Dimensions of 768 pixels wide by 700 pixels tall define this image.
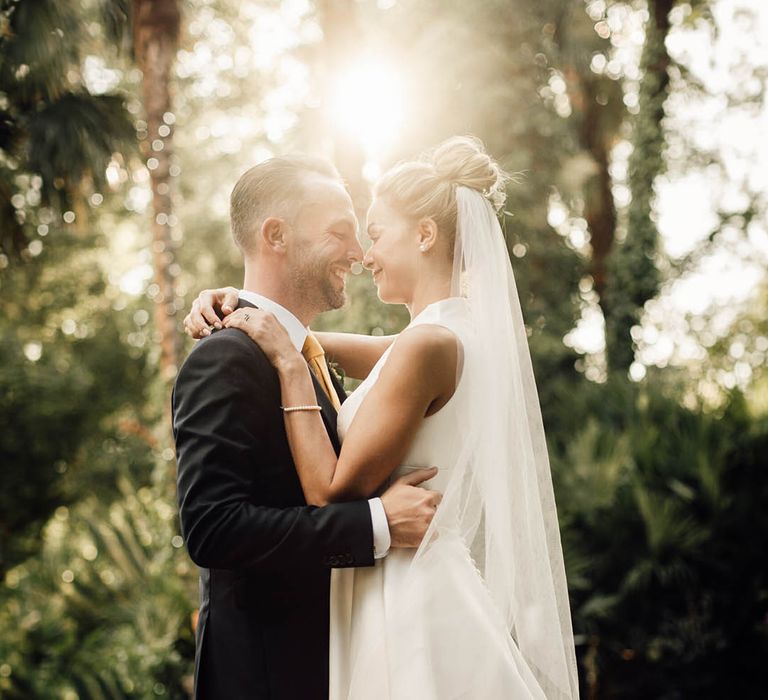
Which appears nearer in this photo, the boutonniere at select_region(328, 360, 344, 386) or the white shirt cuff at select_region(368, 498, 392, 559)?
the white shirt cuff at select_region(368, 498, 392, 559)

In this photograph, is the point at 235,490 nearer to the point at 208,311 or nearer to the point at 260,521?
the point at 260,521

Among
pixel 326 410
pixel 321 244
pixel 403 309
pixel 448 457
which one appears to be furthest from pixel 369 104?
pixel 448 457

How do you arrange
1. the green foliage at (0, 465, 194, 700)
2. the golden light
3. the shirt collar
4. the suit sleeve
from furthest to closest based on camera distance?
the golden light
the green foliage at (0, 465, 194, 700)
the shirt collar
the suit sleeve

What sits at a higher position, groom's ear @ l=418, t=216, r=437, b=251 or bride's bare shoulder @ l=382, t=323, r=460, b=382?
groom's ear @ l=418, t=216, r=437, b=251

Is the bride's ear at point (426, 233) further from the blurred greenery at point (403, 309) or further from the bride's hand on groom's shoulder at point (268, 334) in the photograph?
the blurred greenery at point (403, 309)

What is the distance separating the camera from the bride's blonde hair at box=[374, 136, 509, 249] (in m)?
2.86

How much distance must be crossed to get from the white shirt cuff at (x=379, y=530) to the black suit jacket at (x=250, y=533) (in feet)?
0.08

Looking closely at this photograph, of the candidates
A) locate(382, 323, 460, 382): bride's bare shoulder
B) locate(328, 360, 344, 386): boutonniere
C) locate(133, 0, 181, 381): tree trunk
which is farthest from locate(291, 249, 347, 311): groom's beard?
locate(133, 0, 181, 381): tree trunk

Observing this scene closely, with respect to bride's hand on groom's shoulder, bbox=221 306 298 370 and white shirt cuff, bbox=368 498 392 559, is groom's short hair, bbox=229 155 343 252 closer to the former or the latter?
bride's hand on groom's shoulder, bbox=221 306 298 370

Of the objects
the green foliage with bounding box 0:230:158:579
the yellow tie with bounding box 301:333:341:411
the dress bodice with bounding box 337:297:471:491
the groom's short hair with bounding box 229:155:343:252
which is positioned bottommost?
the dress bodice with bounding box 337:297:471:491

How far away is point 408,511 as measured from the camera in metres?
2.54

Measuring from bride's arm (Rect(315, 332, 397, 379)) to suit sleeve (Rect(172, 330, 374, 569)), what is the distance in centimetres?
112

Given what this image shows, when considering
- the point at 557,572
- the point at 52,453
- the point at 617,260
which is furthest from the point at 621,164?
the point at 557,572


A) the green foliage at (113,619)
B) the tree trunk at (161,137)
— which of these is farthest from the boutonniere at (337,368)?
the tree trunk at (161,137)
